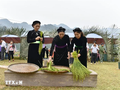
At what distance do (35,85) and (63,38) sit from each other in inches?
65.6

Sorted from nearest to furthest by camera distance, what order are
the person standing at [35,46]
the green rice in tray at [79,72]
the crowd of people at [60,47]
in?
the green rice in tray at [79,72] → the crowd of people at [60,47] → the person standing at [35,46]

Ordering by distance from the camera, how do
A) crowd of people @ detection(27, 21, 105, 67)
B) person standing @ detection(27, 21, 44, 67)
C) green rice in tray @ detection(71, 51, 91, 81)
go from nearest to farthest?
green rice in tray @ detection(71, 51, 91, 81)
crowd of people @ detection(27, 21, 105, 67)
person standing @ detection(27, 21, 44, 67)

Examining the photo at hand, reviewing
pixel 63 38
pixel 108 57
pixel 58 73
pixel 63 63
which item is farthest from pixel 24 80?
pixel 108 57

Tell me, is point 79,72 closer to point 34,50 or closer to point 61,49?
point 61,49

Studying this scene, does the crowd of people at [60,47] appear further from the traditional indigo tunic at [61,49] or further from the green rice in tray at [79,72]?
the green rice in tray at [79,72]

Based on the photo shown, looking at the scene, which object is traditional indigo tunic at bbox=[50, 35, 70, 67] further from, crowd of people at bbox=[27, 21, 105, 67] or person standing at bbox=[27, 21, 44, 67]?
person standing at bbox=[27, 21, 44, 67]

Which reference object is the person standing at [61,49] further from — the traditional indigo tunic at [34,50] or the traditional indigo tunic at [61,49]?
the traditional indigo tunic at [34,50]

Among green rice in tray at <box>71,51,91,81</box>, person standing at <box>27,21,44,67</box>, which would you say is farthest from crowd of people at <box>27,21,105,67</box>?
green rice in tray at <box>71,51,91,81</box>

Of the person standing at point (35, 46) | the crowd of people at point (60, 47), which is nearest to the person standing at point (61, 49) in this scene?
the crowd of people at point (60, 47)

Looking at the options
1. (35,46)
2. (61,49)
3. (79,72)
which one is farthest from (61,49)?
(79,72)

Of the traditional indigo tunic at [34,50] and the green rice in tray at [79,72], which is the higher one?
the traditional indigo tunic at [34,50]

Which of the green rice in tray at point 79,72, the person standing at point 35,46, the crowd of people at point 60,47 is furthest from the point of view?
the person standing at point 35,46

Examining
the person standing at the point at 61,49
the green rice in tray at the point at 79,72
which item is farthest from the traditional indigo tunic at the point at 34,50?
the green rice in tray at the point at 79,72

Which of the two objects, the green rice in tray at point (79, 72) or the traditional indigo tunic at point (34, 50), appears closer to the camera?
the green rice in tray at point (79, 72)
